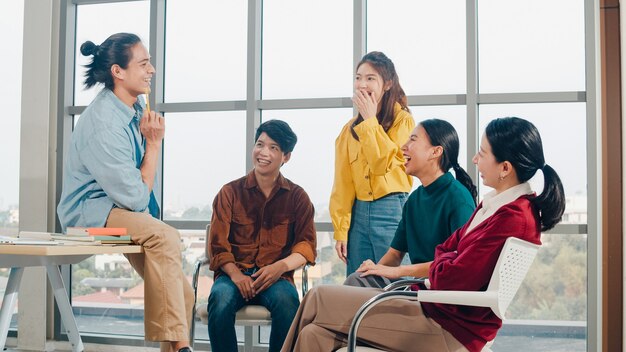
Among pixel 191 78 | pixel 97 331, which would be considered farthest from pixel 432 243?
pixel 97 331

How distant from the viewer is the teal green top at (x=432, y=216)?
8.94 feet

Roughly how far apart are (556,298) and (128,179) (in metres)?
2.27

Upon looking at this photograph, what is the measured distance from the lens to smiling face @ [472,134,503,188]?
233cm

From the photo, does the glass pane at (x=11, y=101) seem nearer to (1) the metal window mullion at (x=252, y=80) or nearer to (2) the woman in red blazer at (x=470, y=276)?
(1) the metal window mullion at (x=252, y=80)

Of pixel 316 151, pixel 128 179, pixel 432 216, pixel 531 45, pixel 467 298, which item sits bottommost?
pixel 467 298

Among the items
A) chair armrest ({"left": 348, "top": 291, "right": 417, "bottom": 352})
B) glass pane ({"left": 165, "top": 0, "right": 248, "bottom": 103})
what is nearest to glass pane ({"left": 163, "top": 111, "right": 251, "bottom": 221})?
glass pane ({"left": 165, "top": 0, "right": 248, "bottom": 103})

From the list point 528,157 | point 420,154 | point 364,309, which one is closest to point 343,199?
point 420,154

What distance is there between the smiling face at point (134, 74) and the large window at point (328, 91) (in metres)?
0.87

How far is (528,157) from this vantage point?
228 centimetres

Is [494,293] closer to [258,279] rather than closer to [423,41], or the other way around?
[258,279]

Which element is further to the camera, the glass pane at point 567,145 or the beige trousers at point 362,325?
the glass pane at point 567,145

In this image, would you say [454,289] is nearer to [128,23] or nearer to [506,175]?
[506,175]

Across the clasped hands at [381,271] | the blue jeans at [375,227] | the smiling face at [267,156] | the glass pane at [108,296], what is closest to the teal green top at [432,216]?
the clasped hands at [381,271]

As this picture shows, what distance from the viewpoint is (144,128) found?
349 cm
